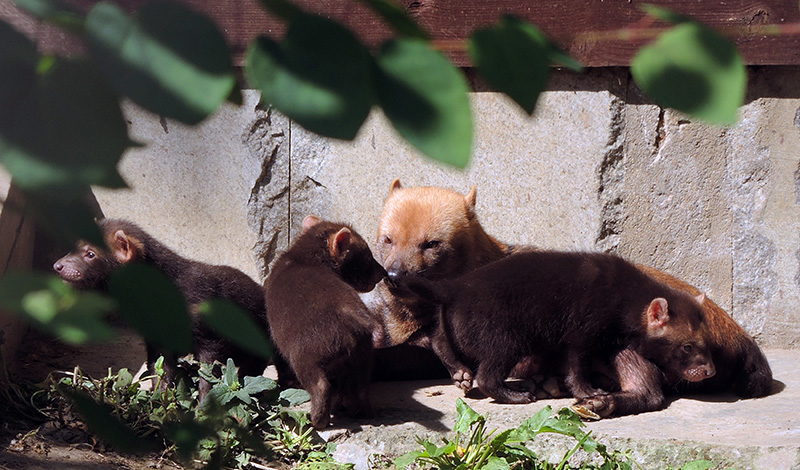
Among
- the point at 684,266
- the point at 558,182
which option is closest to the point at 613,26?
the point at 558,182

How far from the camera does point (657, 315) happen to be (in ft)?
14.9

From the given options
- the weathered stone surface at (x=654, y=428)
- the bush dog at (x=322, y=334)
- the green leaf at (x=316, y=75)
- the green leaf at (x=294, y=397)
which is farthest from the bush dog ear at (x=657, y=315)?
the green leaf at (x=316, y=75)

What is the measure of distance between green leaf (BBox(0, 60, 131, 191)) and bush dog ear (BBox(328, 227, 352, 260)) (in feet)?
14.2

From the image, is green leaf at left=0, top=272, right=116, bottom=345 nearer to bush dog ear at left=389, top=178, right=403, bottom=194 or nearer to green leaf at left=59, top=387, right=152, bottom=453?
green leaf at left=59, top=387, right=152, bottom=453

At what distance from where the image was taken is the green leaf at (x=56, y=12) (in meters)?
0.61

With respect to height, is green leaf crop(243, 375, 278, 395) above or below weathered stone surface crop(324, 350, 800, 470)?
below

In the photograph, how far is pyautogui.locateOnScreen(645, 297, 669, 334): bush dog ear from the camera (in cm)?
452

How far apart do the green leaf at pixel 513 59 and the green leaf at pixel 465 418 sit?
11.4 feet

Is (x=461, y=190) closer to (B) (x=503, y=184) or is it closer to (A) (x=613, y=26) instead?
(B) (x=503, y=184)

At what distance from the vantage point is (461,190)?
246 inches

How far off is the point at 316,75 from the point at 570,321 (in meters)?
4.06

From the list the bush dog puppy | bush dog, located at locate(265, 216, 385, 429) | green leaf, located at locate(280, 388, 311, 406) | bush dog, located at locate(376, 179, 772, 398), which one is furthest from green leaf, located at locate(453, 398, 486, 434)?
the bush dog puppy


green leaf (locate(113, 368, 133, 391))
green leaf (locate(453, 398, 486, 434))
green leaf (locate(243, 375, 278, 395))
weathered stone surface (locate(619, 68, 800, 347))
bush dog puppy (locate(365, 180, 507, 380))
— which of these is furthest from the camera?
weathered stone surface (locate(619, 68, 800, 347))

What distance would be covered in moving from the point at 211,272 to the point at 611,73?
2817mm
